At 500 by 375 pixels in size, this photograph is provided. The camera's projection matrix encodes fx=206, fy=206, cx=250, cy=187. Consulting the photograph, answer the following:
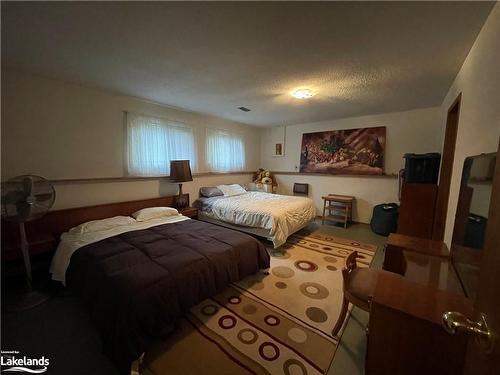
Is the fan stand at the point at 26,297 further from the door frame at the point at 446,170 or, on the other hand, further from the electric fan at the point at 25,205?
the door frame at the point at 446,170

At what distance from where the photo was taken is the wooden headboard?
7.04 ft

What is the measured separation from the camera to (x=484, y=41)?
56.4 inches

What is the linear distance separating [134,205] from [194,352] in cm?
240

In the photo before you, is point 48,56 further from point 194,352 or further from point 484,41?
point 484,41

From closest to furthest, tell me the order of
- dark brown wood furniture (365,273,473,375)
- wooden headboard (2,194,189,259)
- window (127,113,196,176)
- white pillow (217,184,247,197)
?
dark brown wood furniture (365,273,473,375) → wooden headboard (2,194,189,259) → window (127,113,196,176) → white pillow (217,184,247,197)

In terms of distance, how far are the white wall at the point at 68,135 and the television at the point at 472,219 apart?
3719mm

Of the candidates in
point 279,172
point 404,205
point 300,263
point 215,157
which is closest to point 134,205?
point 215,157

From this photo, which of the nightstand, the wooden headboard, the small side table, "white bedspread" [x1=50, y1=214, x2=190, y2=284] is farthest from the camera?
the small side table

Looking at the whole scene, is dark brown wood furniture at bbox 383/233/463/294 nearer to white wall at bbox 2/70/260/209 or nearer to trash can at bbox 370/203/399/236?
trash can at bbox 370/203/399/236

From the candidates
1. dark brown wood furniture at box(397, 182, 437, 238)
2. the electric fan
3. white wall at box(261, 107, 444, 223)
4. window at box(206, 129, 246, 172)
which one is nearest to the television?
dark brown wood furniture at box(397, 182, 437, 238)

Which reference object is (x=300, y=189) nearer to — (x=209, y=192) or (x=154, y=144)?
(x=209, y=192)

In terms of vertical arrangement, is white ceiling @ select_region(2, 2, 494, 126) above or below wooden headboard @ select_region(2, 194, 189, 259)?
above

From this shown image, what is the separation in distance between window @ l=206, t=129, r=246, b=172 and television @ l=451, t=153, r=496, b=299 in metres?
3.87

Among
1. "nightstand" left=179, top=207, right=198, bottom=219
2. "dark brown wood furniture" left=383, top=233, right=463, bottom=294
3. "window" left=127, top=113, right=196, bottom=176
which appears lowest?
"nightstand" left=179, top=207, right=198, bottom=219
